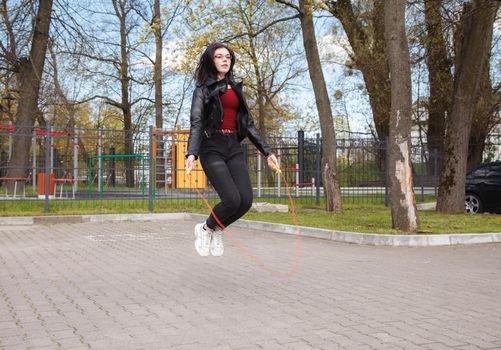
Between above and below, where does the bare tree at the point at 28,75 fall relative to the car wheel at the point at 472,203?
above

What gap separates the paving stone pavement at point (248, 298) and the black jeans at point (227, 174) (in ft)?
2.62

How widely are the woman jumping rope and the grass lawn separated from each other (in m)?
5.30

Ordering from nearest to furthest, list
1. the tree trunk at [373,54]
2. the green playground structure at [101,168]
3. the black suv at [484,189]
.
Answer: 1. the black suv at [484,189]
2. the green playground structure at [101,168]
3. the tree trunk at [373,54]

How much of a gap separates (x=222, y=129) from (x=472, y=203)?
1210 cm

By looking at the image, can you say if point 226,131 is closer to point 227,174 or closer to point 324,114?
point 227,174

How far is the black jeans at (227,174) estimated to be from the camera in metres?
5.61

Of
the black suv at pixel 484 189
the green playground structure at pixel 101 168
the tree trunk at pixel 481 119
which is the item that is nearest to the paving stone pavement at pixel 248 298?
the black suv at pixel 484 189

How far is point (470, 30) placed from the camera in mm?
15016

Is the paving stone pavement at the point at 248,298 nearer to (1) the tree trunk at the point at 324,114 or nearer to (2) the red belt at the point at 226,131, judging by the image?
(2) the red belt at the point at 226,131

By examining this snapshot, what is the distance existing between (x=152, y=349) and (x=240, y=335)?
0.65m

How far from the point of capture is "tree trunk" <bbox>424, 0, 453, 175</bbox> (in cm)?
1683

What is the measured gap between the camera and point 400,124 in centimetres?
1053

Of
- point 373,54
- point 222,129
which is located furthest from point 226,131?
point 373,54

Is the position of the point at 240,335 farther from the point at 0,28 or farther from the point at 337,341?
the point at 0,28
